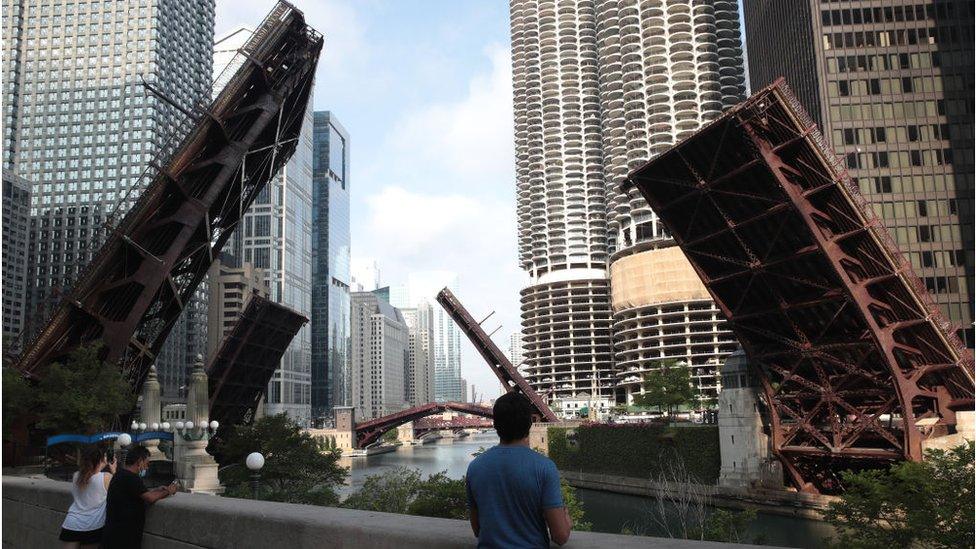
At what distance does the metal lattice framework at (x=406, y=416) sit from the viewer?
121 meters

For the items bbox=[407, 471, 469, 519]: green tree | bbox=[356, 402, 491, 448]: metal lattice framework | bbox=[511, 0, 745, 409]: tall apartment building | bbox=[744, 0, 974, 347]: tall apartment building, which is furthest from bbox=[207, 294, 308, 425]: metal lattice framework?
bbox=[356, 402, 491, 448]: metal lattice framework

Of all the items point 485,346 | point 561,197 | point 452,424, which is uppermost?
point 561,197

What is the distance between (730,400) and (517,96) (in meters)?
111

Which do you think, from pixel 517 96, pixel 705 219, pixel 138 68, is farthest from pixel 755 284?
pixel 138 68

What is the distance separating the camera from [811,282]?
118 feet

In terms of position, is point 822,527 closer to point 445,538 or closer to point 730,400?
point 730,400

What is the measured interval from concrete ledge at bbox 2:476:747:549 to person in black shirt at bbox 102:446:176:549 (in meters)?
0.15

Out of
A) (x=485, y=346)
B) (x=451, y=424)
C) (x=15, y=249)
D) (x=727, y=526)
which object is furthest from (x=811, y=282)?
(x=15, y=249)

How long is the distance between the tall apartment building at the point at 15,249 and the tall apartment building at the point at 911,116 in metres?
117

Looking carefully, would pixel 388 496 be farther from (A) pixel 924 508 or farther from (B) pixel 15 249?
(B) pixel 15 249

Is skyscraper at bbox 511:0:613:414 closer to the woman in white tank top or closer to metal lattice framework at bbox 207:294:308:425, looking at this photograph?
metal lattice framework at bbox 207:294:308:425

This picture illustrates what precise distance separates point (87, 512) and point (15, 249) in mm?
146872

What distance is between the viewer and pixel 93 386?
33531 mm

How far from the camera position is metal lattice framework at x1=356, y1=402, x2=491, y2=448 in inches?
4766
